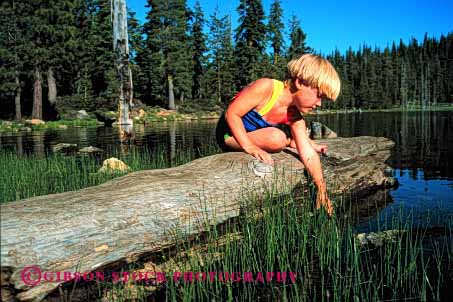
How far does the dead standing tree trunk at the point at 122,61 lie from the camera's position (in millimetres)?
9984

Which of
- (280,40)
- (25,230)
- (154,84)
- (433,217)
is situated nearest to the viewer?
(25,230)

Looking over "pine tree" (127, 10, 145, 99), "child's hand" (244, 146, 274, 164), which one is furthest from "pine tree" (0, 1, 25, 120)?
"child's hand" (244, 146, 274, 164)

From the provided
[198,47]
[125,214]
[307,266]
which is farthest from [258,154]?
[198,47]

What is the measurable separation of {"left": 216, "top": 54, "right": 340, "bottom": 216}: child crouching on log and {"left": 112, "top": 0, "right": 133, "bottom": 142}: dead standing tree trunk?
21.8ft

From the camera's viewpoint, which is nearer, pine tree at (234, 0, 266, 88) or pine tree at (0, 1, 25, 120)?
pine tree at (0, 1, 25, 120)

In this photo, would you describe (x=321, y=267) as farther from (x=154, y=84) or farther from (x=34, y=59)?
(x=154, y=84)

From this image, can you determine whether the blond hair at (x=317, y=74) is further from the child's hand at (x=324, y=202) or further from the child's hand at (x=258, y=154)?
the child's hand at (x=324, y=202)

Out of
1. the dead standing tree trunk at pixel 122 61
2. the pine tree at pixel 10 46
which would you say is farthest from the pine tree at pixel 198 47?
the dead standing tree trunk at pixel 122 61

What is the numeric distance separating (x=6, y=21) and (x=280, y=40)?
36.2 metres

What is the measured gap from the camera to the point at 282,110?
12.1 feet

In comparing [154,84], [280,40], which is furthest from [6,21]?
[280,40]

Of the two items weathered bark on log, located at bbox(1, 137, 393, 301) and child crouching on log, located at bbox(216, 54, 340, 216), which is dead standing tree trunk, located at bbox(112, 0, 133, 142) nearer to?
child crouching on log, located at bbox(216, 54, 340, 216)

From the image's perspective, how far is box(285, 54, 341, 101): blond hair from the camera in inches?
124

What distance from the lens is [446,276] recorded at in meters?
2.68
